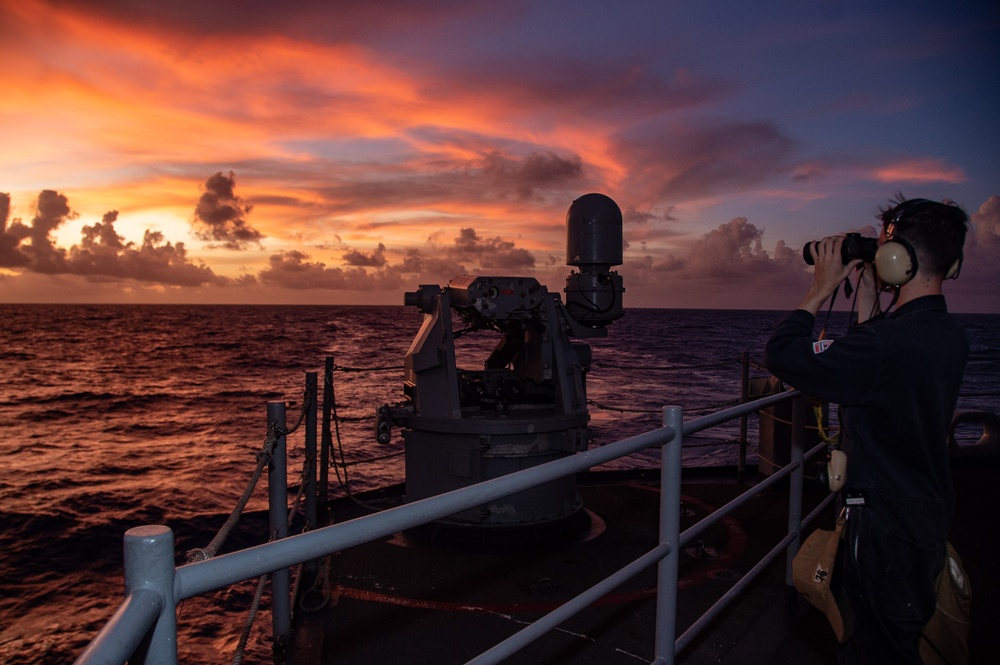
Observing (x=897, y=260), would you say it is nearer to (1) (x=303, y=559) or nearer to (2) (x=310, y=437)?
(1) (x=303, y=559)

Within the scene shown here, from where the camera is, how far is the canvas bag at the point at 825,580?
231cm

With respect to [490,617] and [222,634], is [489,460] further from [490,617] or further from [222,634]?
[222,634]

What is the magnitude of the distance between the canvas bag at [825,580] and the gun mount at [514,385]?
388 cm

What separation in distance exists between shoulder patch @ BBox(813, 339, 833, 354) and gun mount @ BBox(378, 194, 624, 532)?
13.8ft

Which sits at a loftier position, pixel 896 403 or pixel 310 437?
pixel 896 403

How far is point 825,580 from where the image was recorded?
7.61ft

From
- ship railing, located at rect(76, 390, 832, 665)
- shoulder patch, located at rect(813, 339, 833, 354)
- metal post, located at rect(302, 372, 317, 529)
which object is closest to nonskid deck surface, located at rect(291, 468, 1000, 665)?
metal post, located at rect(302, 372, 317, 529)

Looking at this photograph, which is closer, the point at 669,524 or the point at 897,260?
the point at 897,260

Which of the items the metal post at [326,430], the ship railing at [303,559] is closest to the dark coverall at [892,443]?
the ship railing at [303,559]

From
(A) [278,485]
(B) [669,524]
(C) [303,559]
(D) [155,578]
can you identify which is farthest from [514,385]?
(D) [155,578]

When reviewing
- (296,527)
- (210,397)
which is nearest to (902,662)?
(296,527)

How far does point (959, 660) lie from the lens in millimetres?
2201

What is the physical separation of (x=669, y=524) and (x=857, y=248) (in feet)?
3.87

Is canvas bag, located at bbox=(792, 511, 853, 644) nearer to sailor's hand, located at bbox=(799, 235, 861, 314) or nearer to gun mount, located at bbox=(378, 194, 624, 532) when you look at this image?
sailor's hand, located at bbox=(799, 235, 861, 314)
